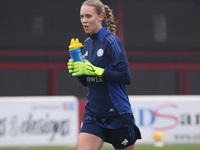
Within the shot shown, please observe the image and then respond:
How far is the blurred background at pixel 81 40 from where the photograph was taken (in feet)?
69.9

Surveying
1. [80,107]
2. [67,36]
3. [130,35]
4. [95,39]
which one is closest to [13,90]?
[67,36]

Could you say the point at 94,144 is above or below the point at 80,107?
above

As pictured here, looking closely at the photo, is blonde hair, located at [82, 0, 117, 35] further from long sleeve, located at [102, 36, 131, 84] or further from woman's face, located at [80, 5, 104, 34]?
long sleeve, located at [102, 36, 131, 84]

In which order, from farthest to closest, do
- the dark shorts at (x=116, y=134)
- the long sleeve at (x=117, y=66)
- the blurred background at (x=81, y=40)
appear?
the blurred background at (x=81, y=40) → the dark shorts at (x=116, y=134) → the long sleeve at (x=117, y=66)

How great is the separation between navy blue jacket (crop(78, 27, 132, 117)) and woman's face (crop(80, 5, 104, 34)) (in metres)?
0.06

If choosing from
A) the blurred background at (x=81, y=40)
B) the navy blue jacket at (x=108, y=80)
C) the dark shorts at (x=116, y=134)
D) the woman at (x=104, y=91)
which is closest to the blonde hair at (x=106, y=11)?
the woman at (x=104, y=91)

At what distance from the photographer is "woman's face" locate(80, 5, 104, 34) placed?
3.91 m

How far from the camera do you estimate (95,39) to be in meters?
4.03

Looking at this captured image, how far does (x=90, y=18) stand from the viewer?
3.92m

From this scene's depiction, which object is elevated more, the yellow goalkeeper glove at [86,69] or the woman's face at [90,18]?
the woman's face at [90,18]

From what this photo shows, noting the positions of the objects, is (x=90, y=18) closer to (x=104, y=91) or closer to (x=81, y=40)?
(x=104, y=91)

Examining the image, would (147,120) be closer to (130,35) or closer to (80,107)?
(80,107)

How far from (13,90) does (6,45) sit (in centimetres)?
197

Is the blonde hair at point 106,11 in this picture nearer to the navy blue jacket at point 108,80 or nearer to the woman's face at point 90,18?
the woman's face at point 90,18
